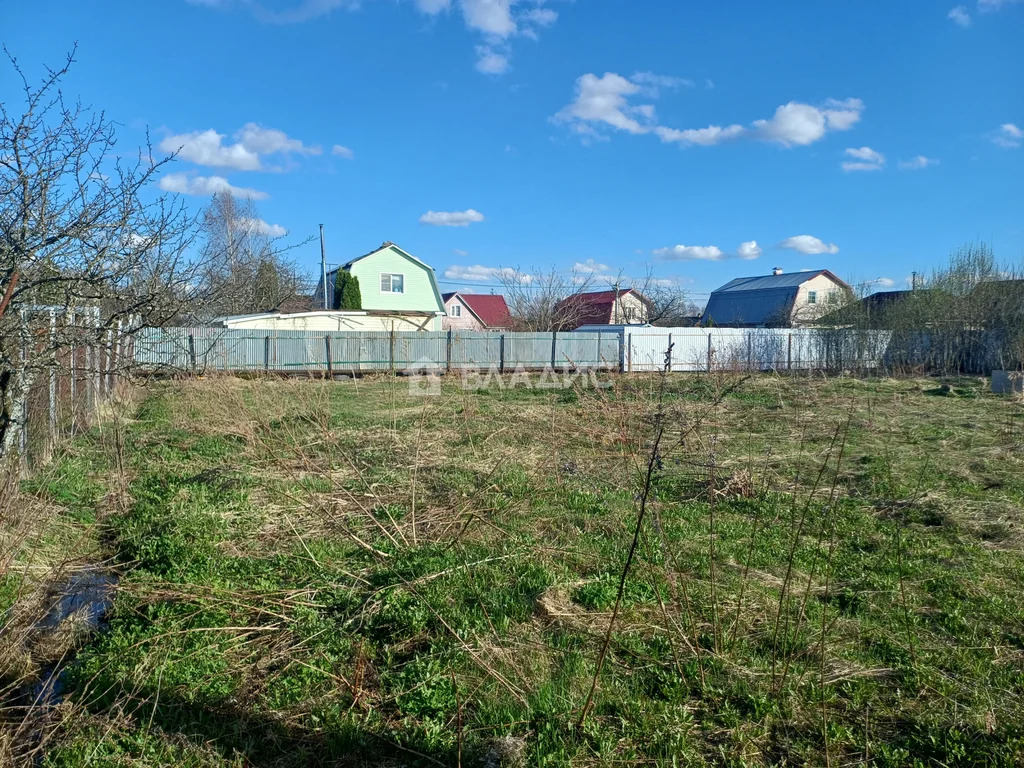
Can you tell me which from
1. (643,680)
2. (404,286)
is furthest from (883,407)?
(404,286)

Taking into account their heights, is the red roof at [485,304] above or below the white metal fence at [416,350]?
above

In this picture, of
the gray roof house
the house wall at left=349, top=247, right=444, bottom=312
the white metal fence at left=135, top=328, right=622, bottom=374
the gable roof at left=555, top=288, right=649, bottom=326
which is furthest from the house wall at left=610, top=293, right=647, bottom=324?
the white metal fence at left=135, top=328, right=622, bottom=374

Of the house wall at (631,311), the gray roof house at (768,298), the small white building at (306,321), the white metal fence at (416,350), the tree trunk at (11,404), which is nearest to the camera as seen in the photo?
the tree trunk at (11,404)

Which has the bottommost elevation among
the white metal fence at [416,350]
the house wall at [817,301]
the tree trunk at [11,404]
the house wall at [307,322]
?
the tree trunk at [11,404]

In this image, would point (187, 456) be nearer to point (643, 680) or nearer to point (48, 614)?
point (48, 614)

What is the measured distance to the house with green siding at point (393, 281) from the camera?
120ft

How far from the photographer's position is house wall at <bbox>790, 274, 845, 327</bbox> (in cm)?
2866

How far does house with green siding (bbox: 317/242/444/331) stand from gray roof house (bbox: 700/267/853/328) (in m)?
16.2

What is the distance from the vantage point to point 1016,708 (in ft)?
9.45

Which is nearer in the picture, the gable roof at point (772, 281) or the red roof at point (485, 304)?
the gable roof at point (772, 281)

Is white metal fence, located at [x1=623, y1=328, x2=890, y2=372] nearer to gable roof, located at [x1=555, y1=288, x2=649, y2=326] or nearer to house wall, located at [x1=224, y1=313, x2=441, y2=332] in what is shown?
house wall, located at [x1=224, y1=313, x2=441, y2=332]

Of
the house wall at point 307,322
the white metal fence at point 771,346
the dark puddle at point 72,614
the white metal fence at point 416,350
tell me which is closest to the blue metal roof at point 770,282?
the white metal fence at point 771,346

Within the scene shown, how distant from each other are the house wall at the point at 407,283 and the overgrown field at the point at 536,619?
29.9 meters

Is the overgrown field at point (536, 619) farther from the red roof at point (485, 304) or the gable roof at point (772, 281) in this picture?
the red roof at point (485, 304)
